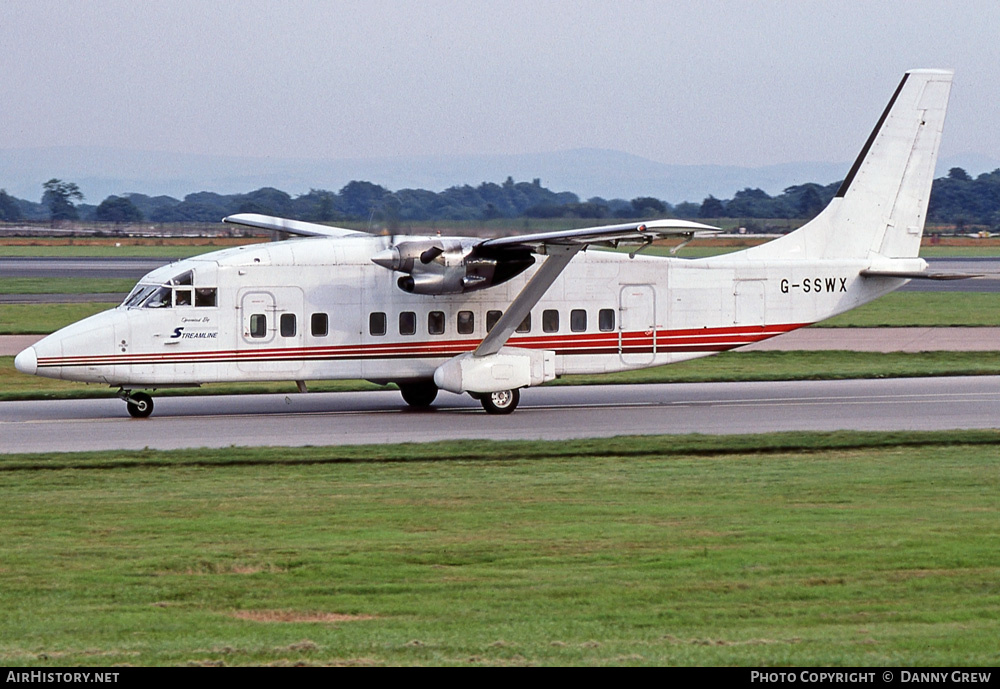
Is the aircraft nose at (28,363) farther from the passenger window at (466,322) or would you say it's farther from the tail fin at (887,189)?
the tail fin at (887,189)

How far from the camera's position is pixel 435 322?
77.7ft

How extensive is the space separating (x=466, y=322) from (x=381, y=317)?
168 cm

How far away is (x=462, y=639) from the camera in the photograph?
8.76 meters

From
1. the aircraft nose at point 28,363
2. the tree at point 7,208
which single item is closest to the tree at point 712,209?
the aircraft nose at point 28,363

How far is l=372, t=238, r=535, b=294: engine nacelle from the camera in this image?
22.9m

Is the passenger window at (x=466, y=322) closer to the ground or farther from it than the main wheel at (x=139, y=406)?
farther from it

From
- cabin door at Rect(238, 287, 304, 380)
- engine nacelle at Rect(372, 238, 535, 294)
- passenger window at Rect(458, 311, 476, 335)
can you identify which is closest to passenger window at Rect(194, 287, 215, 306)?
cabin door at Rect(238, 287, 304, 380)

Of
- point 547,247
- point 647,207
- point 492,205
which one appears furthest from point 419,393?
point 647,207

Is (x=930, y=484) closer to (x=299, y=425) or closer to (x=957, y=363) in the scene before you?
(x=299, y=425)

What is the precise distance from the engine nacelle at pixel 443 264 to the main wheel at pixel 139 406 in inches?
203

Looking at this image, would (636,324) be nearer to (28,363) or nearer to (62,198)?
(28,363)

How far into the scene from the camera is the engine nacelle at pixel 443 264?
22.9 m

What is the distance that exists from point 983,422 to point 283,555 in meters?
14.7
